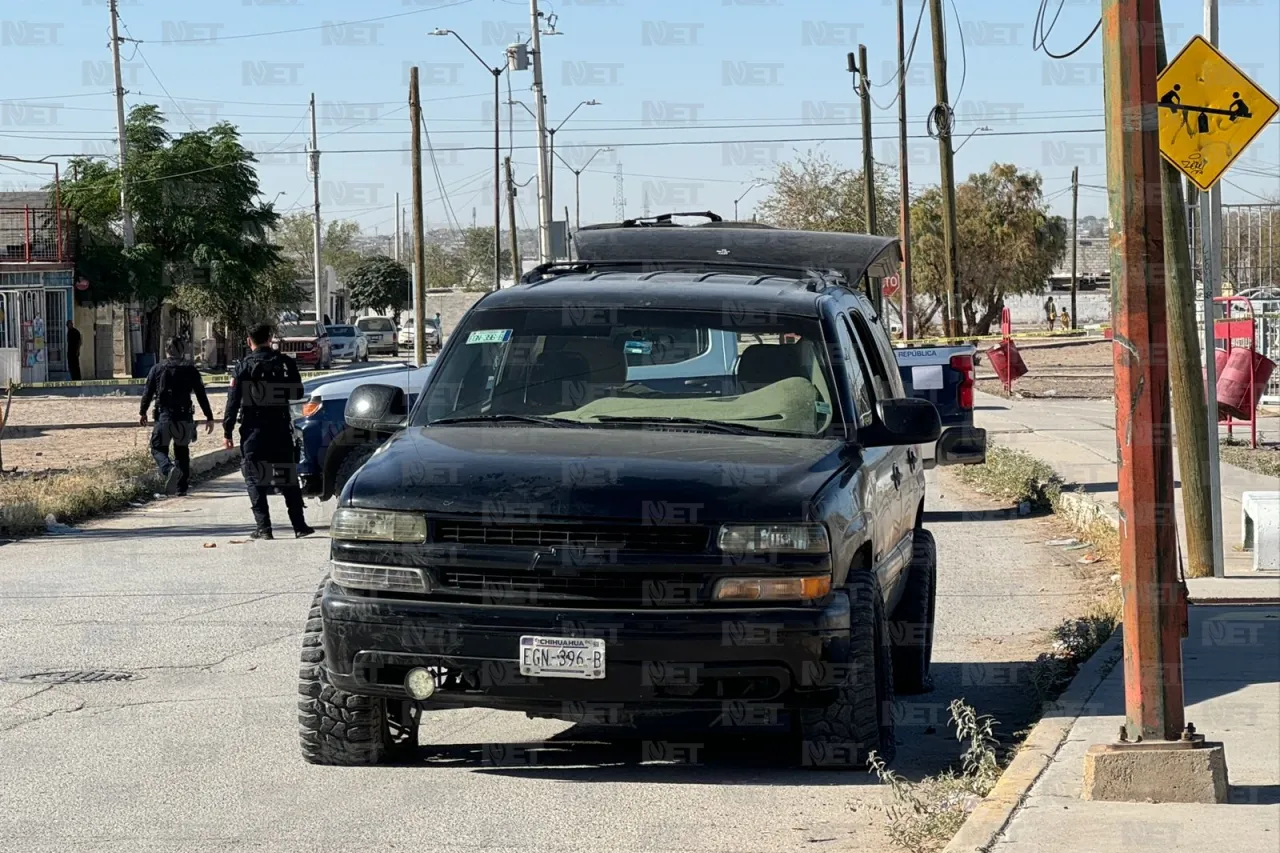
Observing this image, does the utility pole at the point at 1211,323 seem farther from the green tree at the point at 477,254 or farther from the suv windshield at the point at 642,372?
the green tree at the point at 477,254

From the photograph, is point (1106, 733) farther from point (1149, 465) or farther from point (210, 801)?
point (210, 801)

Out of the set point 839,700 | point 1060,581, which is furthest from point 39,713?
point 1060,581

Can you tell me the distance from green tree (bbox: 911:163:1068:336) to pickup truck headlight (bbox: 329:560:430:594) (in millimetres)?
66392

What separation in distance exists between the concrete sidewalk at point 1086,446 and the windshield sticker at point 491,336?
5.74 meters

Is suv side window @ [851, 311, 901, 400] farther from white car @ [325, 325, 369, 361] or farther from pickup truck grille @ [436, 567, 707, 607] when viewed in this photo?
white car @ [325, 325, 369, 361]

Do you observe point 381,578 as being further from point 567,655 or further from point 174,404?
point 174,404

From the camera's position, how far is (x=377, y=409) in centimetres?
773

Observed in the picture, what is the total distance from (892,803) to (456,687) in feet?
5.39

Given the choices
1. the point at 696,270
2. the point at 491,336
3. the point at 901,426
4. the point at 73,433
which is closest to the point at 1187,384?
the point at 696,270

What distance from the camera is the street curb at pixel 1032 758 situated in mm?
5637

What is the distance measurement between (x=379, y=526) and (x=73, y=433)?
25077 millimetres

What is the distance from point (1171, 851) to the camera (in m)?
5.47

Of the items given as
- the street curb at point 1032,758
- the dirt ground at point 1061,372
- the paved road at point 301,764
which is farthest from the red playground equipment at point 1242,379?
the street curb at point 1032,758

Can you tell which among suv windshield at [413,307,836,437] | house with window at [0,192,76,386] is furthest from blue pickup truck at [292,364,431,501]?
house with window at [0,192,76,386]
